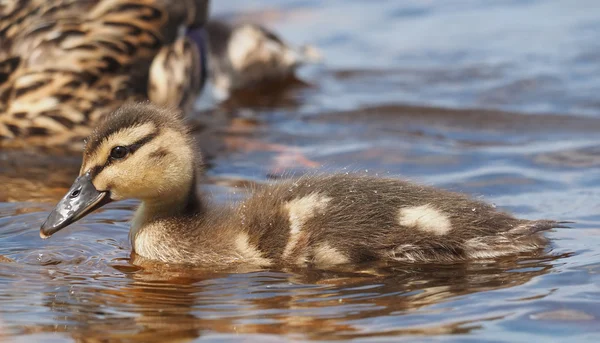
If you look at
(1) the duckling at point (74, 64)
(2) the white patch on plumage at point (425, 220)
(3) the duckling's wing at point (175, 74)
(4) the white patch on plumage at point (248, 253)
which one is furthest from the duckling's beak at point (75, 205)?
A: (3) the duckling's wing at point (175, 74)

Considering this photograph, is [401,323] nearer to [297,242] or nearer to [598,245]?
[297,242]

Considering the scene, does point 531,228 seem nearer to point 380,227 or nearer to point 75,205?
point 380,227

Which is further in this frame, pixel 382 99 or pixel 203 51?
pixel 382 99

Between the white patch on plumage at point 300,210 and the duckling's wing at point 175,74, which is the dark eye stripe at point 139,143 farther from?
the duckling's wing at point 175,74

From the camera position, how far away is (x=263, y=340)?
380cm

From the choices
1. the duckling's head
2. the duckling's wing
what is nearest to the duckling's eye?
the duckling's head

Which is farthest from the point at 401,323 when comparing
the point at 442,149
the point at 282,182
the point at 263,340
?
the point at 442,149

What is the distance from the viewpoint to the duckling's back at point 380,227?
15.1 feet

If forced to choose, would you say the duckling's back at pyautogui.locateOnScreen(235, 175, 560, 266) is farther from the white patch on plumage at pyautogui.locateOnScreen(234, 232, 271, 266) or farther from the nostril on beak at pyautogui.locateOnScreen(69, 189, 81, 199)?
the nostril on beak at pyautogui.locateOnScreen(69, 189, 81, 199)

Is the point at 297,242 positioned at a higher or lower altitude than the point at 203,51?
lower

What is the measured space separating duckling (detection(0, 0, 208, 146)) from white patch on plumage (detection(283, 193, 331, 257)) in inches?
98.1

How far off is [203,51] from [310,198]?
3.31 m

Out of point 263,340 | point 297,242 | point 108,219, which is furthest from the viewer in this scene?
point 108,219

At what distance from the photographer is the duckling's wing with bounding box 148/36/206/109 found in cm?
707
